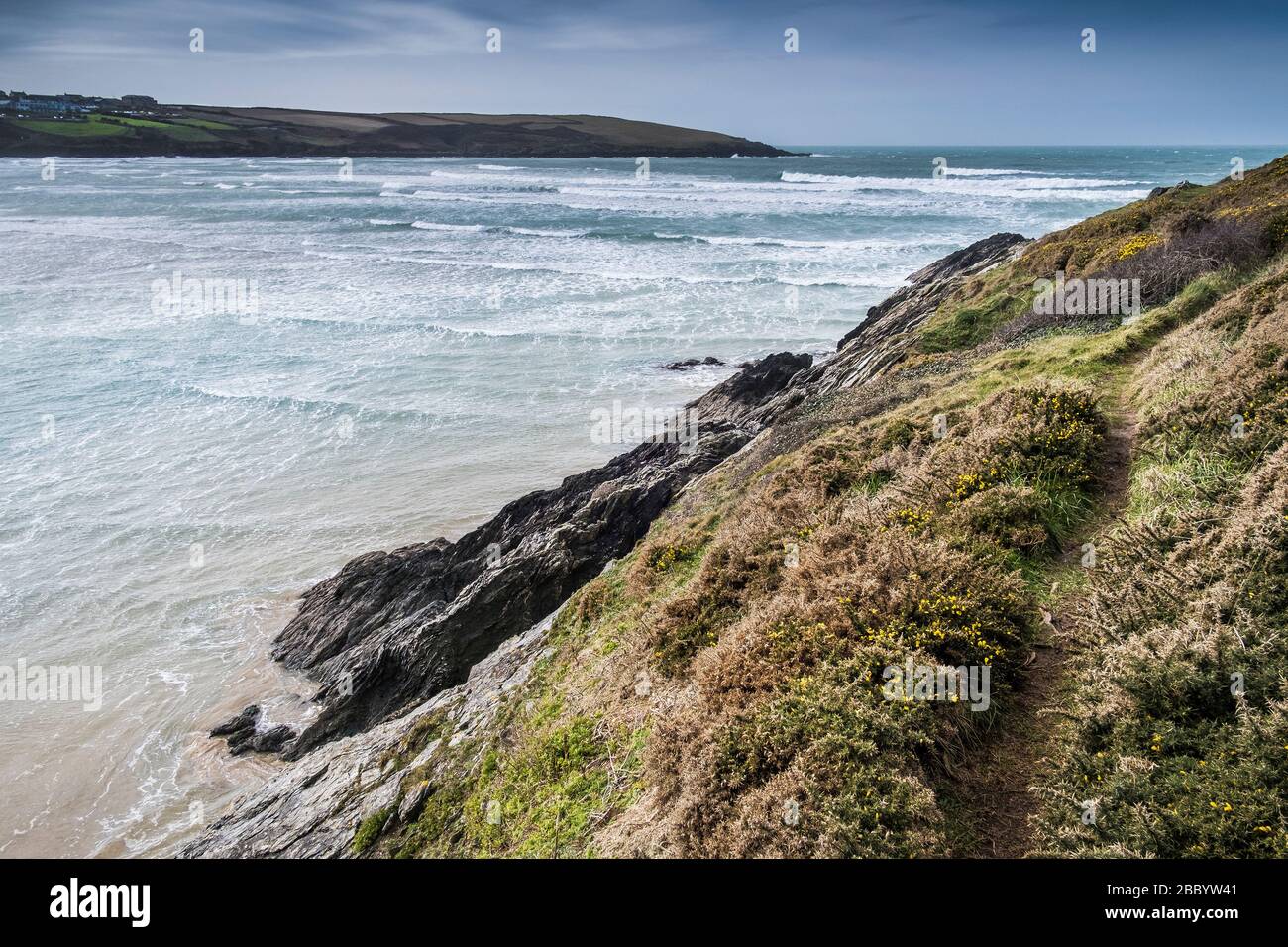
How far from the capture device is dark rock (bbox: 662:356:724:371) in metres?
29.2

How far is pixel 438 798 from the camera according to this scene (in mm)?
7941

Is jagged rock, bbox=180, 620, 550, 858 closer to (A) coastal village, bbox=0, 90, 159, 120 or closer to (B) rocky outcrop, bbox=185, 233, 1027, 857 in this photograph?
(B) rocky outcrop, bbox=185, 233, 1027, 857

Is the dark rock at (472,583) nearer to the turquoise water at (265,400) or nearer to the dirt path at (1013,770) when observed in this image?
the turquoise water at (265,400)

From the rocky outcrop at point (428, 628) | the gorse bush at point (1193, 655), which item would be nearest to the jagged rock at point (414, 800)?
the rocky outcrop at point (428, 628)

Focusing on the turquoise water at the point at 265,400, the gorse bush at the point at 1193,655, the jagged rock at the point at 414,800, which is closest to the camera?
the gorse bush at the point at 1193,655

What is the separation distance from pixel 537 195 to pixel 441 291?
193 ft

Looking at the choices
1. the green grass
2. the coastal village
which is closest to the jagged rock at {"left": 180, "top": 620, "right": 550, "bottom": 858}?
the green grass

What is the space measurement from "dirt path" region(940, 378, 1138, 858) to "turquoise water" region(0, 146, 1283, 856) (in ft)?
36.7

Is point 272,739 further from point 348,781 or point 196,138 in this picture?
point 196,138

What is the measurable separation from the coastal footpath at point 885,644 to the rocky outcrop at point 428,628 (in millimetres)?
65

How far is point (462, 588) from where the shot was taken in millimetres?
14117

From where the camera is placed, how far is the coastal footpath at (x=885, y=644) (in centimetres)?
541
